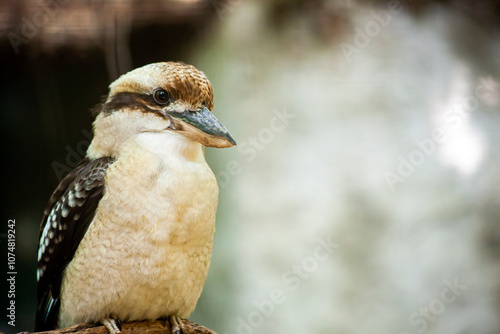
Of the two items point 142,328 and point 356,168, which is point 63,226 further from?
point 356,168

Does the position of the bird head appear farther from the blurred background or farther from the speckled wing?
the blurred background

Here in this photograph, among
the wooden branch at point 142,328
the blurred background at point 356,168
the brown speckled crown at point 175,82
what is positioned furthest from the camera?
the blurred background at point 356,168

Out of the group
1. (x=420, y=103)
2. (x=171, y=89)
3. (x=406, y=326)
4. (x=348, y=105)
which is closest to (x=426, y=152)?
(x=420, y=103)

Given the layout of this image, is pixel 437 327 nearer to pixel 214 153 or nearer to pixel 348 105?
pixel 348 105

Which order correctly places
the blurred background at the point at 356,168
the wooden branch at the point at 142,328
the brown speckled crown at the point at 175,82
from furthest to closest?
the blurred background at the point at 356,168 → the brown speckled crown at the point at 175,82 → the wooden branch at the point at 142,328

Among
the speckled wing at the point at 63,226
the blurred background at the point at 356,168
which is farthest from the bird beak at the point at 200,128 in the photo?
the blurred background at the point at 356,168

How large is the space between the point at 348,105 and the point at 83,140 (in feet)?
3.71

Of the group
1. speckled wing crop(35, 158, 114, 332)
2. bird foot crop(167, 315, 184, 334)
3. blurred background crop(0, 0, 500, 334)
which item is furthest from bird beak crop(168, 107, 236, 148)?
blurred background crop(0, 0, 500, 334)

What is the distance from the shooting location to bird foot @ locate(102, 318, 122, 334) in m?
1.33

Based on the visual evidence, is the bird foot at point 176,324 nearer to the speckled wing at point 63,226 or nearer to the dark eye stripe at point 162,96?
the speckled wing at point 63,226

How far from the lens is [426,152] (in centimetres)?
226

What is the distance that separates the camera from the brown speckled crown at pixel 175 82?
1.41 meters

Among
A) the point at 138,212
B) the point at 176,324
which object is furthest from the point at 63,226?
the point at 176,324

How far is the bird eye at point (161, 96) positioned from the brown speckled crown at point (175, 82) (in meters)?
0.01
